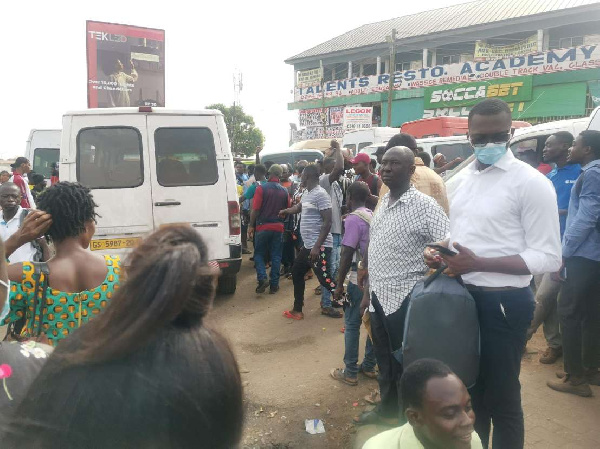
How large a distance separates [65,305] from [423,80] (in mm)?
A: 25824

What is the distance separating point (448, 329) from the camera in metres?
2.25

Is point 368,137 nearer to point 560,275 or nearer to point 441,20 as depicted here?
point 560,275

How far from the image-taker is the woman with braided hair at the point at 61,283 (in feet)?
6.64

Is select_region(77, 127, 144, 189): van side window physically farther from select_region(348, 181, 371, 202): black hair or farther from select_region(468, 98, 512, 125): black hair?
select_region(468, 98, 512, 125): black hair

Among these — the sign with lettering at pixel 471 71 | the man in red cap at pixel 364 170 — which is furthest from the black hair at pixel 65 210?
the sign with lettering at pixel 471 71

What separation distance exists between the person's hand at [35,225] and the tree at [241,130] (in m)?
42.8

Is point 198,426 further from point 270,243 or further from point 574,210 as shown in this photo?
point 270,243

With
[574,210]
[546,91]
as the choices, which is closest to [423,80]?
[546,91]

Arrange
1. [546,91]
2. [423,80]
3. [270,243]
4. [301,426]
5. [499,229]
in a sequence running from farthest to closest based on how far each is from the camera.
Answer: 1. [423,80]
2. [546,91]
3. [270,243]
4. [301,426]
5. [499,229]

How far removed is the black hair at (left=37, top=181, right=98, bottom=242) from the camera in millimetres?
2191

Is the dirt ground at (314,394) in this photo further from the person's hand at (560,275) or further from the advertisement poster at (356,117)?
the advertisement poster at (356,117)

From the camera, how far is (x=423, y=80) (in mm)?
25594

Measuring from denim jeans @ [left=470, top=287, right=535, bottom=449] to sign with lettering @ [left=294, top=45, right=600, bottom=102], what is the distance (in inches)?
861

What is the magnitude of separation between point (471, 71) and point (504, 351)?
23678 millimetres
